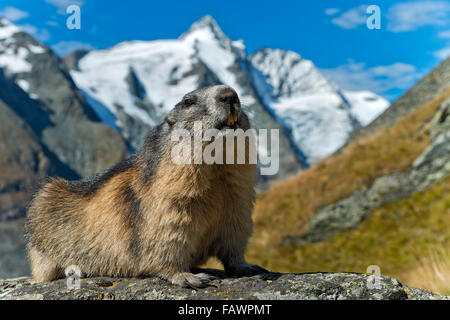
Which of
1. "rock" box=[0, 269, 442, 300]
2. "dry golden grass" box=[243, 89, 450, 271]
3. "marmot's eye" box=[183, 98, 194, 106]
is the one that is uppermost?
"dry golden grass" box=[243, 89, 450, 271]

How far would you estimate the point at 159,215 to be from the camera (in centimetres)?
690

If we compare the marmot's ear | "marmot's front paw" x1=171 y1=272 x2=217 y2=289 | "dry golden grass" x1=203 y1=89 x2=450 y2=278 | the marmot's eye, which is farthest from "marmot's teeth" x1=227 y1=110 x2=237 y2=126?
"dry golden grass" x1=203 y1=89 x2=450 y2=278

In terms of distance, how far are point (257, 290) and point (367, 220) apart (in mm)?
19163

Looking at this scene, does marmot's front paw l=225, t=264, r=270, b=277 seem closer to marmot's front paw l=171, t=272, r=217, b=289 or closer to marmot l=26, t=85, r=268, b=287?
marmot l=26, t=85, r=268, b=287

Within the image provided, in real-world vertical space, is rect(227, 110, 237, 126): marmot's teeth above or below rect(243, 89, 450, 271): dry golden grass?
below

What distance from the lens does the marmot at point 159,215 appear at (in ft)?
22.3

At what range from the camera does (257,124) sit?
8.16 metres

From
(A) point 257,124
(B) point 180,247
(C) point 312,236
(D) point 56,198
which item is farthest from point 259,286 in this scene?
(C) point 312,236

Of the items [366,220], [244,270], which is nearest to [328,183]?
[366,220]

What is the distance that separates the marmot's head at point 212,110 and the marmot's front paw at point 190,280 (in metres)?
2.43

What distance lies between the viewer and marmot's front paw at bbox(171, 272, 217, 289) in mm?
6704

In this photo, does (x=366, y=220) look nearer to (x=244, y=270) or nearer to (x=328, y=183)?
(x=328, y=183)

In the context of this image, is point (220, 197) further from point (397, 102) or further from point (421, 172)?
point (397, 102)

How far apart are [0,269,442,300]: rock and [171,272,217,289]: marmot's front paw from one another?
0.08 meters
